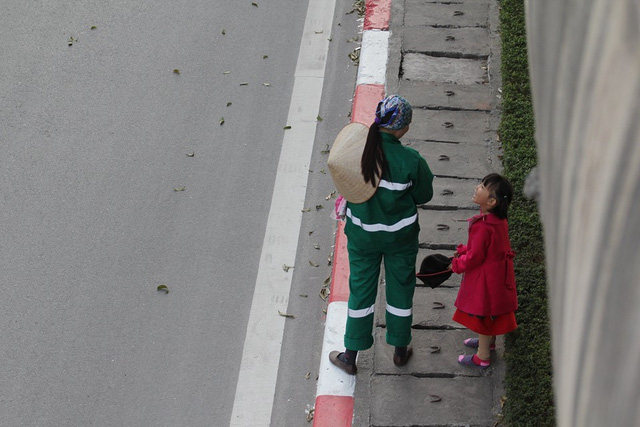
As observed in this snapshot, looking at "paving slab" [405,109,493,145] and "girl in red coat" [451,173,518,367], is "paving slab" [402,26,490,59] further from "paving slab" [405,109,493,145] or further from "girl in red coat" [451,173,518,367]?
"girl in red coat" [451,173,518,367]

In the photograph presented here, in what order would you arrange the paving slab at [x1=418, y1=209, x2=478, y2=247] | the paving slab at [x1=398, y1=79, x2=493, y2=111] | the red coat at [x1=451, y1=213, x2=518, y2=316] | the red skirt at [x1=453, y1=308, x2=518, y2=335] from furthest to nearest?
the paving slab at [x1=398, y1=79, x2=493, y2=111], the paving slab at [x1=418, y1=209, x2=478, y2=247], the red skirt at [x1=453, y1=308, x2=518, y2=335], the red coat at [x1=451, y1=213, x2=518, y2=316]

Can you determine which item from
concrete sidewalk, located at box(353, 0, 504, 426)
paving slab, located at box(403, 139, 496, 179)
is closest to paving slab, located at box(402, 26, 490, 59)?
concrete sidewalk, located at box(353, 0, 504, 426)

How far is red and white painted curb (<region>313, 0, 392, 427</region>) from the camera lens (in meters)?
4.65

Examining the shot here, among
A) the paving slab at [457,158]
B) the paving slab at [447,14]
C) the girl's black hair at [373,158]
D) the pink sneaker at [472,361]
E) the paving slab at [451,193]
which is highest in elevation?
the paving slab at [447,14]

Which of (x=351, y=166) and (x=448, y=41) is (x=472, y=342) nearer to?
(x=351, y=166)

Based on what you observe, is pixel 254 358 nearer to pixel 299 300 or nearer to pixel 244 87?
pixel 299 300

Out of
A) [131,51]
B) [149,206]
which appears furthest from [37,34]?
[149,206]

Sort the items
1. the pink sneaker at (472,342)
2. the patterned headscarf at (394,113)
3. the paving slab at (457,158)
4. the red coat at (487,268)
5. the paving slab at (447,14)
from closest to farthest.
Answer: the patterned headscarf at (394,113), the red coat at (487,268), the pink sneaker at (472,342), the paving slab at (457,158), the paving slab at (447,14)

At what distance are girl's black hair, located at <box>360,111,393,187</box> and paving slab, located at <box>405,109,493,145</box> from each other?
2.22 meters

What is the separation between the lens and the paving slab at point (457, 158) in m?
5.85

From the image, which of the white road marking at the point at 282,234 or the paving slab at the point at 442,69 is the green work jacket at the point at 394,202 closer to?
the white road marking at the point at 282,234

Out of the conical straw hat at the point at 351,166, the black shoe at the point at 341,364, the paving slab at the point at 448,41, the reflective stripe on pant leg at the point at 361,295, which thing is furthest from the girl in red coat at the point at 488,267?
the paving slab at the point at 448,41

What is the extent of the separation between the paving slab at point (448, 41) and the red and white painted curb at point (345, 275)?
22 cm

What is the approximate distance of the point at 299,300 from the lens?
534cm
